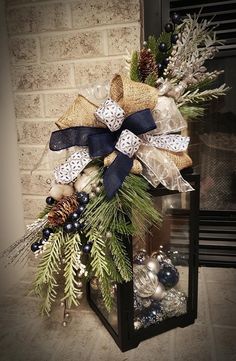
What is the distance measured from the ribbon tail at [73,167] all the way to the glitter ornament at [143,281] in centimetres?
31

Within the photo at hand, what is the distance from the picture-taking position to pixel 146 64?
77cm

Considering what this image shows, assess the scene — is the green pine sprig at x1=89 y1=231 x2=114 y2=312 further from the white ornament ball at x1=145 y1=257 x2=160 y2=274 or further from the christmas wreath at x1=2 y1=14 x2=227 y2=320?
the white ornament ball at x1=145 y1=257 x2=160 y2=274

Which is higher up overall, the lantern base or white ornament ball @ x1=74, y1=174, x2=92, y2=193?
white ornament ball @ x1=74, y1=174, x2=92, y2=193

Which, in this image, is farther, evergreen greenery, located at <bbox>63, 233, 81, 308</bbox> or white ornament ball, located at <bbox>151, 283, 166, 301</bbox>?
white ornament ball, located at <bbox>151, 283, 166, 301</bbox>

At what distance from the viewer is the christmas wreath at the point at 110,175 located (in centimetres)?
70

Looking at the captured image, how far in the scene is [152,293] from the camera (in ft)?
2.80

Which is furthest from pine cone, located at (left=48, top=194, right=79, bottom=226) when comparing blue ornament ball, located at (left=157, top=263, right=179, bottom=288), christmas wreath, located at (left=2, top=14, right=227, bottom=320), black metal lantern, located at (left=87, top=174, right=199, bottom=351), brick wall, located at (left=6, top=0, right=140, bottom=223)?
brick wall, located at (left=6, top=0, right=140, bottom=223)

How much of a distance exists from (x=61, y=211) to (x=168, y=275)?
379 millimetres

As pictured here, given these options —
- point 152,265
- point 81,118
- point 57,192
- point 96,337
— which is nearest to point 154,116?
point 81,118

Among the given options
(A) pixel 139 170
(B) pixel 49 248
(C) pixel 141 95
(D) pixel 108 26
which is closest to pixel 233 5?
(D) pixel 108 26

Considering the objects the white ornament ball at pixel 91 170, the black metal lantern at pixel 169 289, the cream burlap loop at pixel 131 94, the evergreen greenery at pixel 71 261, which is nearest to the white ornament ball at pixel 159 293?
the black metal lantern at pixel 169 289

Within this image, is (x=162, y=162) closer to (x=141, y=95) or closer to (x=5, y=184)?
(x=141, y=95)

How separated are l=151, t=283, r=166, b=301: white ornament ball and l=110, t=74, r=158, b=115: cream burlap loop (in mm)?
483

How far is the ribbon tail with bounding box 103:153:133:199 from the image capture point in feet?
2.23
